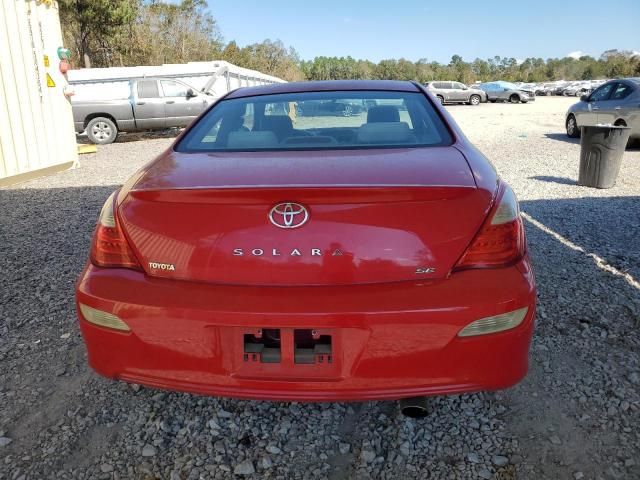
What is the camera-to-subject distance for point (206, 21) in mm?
42156

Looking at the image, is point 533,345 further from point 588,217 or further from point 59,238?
point 59,238

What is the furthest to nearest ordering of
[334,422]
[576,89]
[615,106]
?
[576,89] < [615,106] < [334,422]

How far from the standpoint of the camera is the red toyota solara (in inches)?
69.0

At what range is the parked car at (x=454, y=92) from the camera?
33.6 meters

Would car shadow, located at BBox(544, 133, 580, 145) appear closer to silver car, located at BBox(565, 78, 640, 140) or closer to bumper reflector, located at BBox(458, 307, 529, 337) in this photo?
silver car, located at BBox(565, 78, 640, 140)

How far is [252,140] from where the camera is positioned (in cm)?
267

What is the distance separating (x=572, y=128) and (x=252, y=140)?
13584 mm

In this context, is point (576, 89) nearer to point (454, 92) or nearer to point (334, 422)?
point (454, 92)

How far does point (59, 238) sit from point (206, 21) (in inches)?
1622

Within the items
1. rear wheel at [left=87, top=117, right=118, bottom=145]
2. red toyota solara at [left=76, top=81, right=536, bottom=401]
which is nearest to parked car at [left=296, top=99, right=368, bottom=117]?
red toyota solara at [left=76, top=81, right=536, bottom=401]

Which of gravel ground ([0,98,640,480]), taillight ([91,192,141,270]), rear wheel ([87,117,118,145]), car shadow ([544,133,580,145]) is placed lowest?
car shadow ([544,133,580,145])

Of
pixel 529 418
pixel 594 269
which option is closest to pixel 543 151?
pixel 594 269

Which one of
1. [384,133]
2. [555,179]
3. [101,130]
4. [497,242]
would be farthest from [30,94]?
[497,242]

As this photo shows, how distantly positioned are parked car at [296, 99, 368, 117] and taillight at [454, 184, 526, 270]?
1329mm
